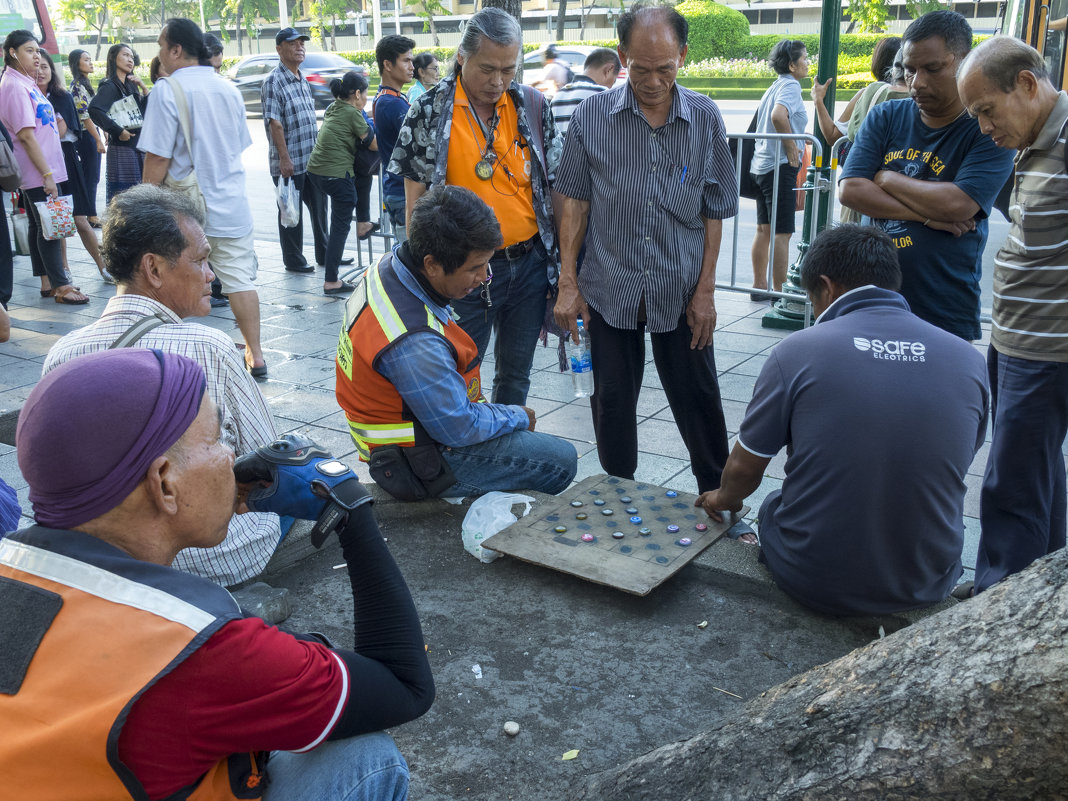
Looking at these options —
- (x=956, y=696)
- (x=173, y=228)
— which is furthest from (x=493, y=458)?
(x=956, y=696)

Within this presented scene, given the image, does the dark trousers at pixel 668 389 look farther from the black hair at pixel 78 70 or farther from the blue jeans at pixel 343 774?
the black hair at pixel 78 70

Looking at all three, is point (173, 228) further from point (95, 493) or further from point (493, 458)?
point (95, 493)

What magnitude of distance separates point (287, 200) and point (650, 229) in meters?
5.48

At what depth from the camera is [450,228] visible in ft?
10.8

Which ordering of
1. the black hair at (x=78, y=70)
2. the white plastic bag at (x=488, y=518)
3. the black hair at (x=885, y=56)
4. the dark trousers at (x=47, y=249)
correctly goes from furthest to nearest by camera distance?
the black hair at (x=78, y=70)
the dark trousers at (x=47, y=249)
the black hair at (x=885, y=56)
the white plastic bag at (x=488, y=518)

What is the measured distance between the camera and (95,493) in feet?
4.75

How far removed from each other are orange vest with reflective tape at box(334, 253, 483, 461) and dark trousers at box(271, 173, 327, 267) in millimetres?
5228

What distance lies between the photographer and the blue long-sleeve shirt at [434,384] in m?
3.26

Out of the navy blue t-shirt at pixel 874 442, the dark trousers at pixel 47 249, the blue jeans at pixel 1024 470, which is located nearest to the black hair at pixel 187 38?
the dark trousers at pixel 47 249

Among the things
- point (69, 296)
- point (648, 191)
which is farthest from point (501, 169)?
point (69, 296)

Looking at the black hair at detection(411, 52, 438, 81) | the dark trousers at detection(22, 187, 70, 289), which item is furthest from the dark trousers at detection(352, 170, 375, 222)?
the dark trousers at detection(22, 187, 70, 289)

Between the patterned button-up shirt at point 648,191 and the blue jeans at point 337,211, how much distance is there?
15.3 ft

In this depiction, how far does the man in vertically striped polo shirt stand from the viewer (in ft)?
9.61

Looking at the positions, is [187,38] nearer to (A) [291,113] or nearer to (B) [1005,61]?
(A) [291,113]
